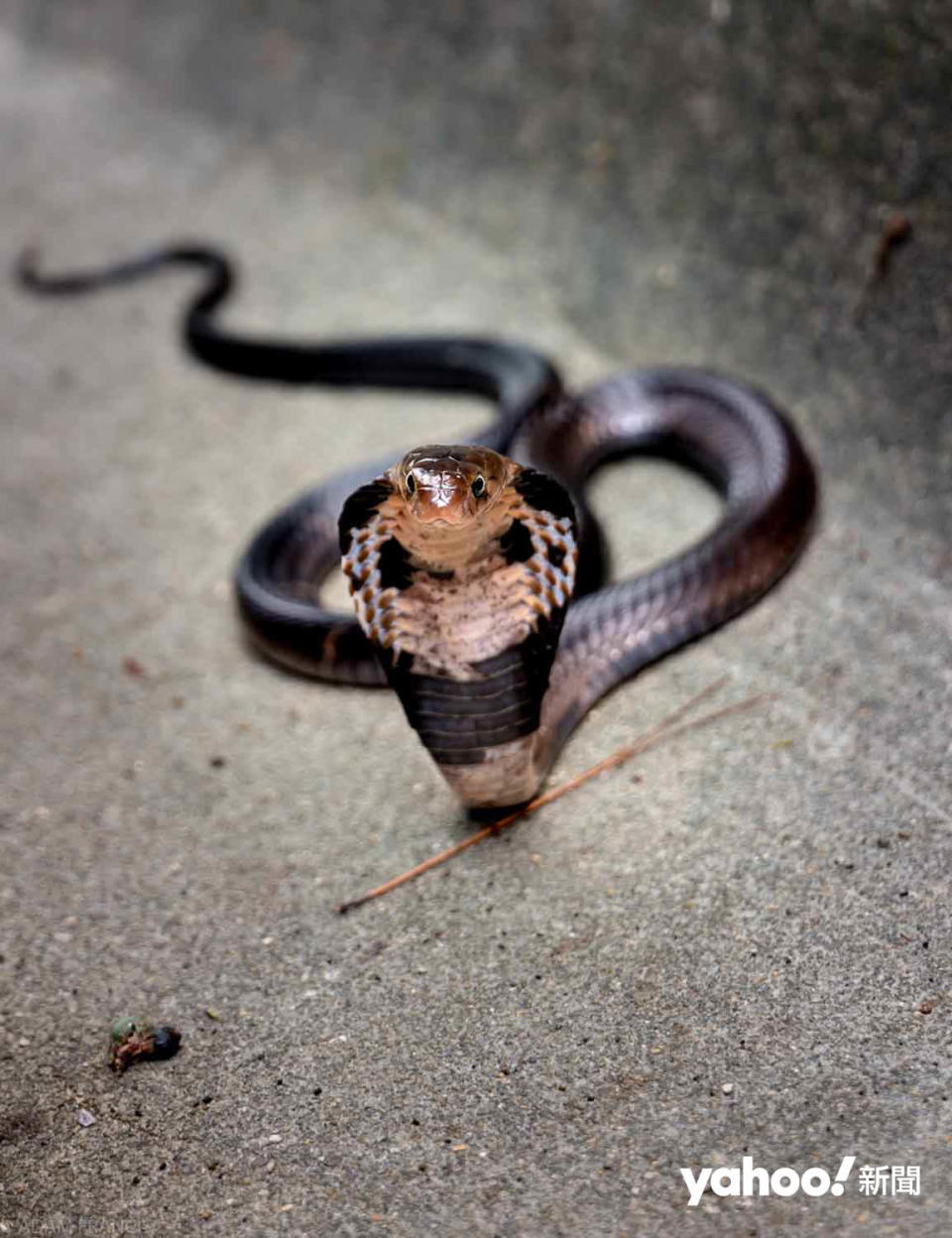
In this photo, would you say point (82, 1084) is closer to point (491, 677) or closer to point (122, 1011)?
point (122, 1011)

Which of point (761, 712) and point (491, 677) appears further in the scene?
point (761, 712)

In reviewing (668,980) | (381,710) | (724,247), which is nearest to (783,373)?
(724,247)

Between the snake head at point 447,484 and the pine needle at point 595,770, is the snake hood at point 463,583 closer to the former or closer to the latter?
the snake head at point 447,484

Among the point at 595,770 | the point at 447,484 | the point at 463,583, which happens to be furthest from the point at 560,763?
the point at 447,484

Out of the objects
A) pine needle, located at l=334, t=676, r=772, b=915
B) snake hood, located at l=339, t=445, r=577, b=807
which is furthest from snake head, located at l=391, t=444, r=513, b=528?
pine needle, located at l=334, t=676, r=772, b=915

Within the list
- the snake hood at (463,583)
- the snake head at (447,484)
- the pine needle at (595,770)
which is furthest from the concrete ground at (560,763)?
the snake head at (447,484)
